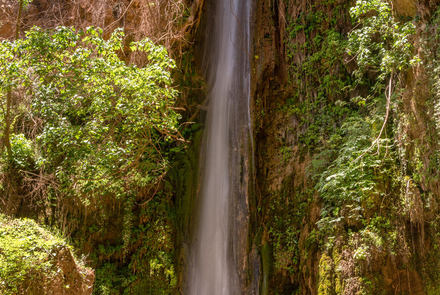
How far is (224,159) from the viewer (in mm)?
9750

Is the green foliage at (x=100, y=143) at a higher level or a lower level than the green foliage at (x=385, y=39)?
lower

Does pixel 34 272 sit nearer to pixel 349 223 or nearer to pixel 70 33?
pixel 70 33

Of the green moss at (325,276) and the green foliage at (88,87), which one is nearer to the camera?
the green moss at (325,276)

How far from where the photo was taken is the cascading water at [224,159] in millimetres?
8828

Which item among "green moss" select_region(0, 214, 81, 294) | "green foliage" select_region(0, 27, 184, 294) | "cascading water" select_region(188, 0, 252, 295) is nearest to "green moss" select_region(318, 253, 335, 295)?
"cascading water" select_region(188, 0, 252, 295)

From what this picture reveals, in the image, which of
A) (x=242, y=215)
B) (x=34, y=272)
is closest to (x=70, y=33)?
(x=34, y=272)

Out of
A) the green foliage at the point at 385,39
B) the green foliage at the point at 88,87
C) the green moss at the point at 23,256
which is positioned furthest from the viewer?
the green foliage at the point at 88,87

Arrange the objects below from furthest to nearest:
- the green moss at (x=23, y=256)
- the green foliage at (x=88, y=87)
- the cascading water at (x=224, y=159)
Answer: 1. the cascading water at (x=224, y=159)
2. the green foliage at (x=88, y=87)
3. the green moss at (x=23, y=256)

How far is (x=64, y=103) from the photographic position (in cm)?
676

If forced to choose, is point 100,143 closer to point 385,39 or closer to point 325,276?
point 325,276

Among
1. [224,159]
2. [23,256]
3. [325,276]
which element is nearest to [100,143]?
[23,256]

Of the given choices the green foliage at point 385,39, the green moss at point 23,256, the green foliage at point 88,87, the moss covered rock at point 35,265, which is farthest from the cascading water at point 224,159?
the green moss at point 23,256

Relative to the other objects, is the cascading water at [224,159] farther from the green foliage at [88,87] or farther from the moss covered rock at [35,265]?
the moss covered rock at [35,265]

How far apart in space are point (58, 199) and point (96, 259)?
1.71 meters
